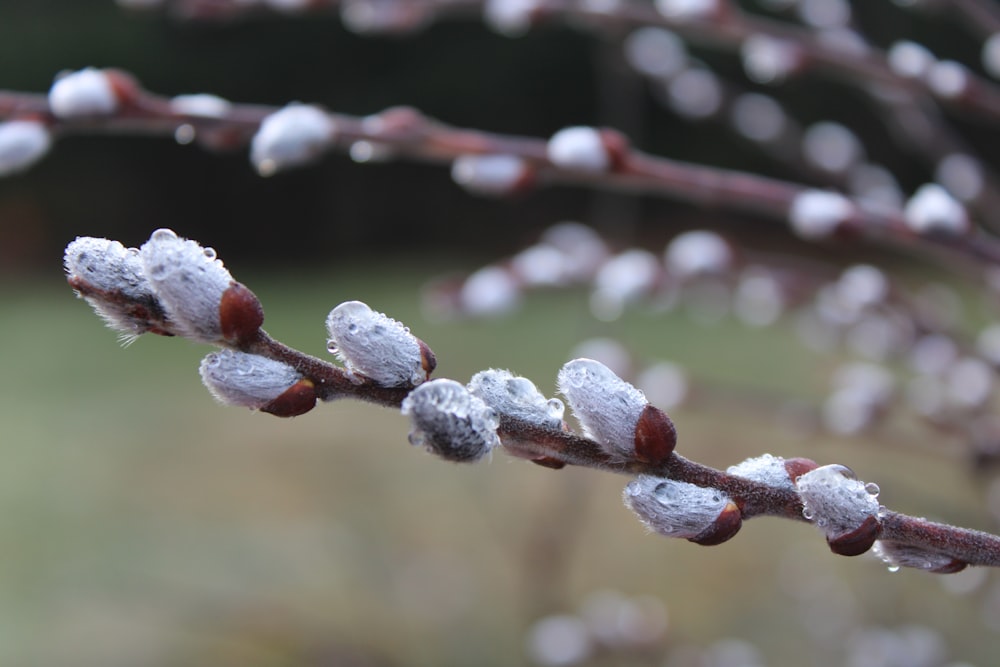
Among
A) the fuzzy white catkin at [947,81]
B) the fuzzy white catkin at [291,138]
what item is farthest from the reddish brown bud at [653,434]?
the fuzzy white catkin at [947,81]

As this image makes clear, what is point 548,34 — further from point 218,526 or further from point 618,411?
point 618,411

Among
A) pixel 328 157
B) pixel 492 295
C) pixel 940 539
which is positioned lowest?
pixel 328 157

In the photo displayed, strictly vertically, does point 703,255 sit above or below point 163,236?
below

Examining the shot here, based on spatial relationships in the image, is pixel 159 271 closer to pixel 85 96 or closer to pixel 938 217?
pixel 85 96

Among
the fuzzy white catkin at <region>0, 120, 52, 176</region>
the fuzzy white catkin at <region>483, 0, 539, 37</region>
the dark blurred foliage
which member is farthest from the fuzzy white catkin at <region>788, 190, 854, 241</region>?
the dark blurred foliage

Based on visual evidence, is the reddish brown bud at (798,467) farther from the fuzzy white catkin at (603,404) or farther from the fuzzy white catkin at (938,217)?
the fuzzy white catkin at (938,217)

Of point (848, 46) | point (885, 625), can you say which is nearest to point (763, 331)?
point (885, 625)

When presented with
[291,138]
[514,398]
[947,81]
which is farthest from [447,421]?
[947,81]
